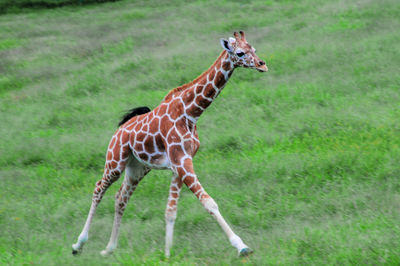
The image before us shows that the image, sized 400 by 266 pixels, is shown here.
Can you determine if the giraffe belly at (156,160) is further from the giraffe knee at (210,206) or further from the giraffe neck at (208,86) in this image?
the giraffe knee at (210,206)

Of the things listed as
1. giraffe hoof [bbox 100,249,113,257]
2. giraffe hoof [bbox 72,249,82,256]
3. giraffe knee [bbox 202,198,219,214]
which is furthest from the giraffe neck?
giraffe hoof [bbox 72,249,82,256]

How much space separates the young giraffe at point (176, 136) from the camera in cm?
664

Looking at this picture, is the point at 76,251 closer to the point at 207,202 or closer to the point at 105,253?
the point at 105,253

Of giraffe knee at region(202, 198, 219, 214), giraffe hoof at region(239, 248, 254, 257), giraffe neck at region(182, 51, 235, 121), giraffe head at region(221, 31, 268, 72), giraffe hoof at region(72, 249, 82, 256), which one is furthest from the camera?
giraffe hoof at region(72, 249, 82, 256)

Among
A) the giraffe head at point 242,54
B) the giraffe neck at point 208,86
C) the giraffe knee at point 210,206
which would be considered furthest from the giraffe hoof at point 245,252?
the giraffe head at point 242,54

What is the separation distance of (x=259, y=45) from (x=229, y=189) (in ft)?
32.1

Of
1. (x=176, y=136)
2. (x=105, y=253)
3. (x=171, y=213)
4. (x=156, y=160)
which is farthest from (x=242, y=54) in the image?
(x=105, y=253)

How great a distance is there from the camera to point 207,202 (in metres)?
6.44

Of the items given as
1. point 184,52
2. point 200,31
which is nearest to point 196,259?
point 184,52

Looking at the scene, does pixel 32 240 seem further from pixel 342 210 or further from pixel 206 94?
pixel 342 210

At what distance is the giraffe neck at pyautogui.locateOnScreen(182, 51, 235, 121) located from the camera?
269 inches

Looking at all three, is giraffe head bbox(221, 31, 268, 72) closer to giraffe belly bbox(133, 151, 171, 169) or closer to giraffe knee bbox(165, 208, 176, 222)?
giraffe belly bbox(133, 151, 171, 169)

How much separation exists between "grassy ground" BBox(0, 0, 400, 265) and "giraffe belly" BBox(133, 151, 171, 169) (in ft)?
3.79

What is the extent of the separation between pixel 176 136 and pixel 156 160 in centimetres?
54
